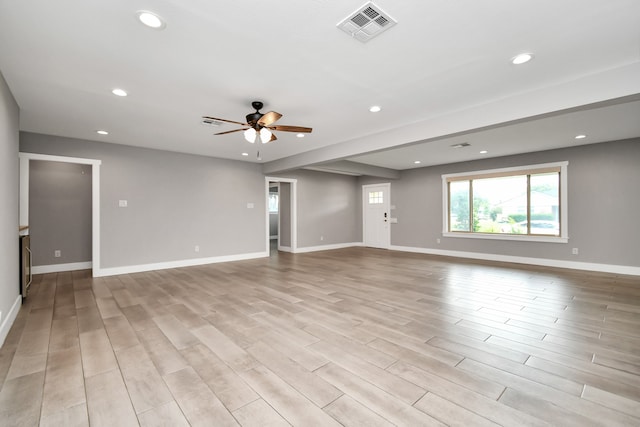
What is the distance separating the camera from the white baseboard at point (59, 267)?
562cm

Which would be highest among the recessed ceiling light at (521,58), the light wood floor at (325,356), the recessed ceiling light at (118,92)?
the recessed ceiling light at (118,92)

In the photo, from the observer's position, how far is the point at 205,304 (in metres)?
3.68

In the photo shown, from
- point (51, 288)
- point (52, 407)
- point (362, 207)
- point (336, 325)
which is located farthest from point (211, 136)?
point (362, 207)

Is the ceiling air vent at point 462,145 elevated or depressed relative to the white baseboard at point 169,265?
elevated

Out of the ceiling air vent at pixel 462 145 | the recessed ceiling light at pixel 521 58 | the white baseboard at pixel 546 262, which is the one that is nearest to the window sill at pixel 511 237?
the white baseboard at pixel 546 262

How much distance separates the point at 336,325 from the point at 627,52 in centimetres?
355

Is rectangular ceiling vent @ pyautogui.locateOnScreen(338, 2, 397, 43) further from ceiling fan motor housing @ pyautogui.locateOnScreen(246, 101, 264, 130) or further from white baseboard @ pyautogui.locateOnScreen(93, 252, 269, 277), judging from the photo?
white baseboard @ pyautogui.locateOnScreen(93, 252, 269, 277)

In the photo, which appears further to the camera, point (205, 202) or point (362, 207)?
point (362, 207)

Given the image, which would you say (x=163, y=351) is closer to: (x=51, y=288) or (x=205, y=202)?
(x=51, y=288)

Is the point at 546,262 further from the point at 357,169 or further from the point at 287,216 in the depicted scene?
the point at 287,216

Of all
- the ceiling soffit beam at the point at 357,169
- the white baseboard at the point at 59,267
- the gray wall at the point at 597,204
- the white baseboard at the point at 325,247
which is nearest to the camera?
the gray wall at the point at 597,204

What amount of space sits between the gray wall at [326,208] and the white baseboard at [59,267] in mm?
5002

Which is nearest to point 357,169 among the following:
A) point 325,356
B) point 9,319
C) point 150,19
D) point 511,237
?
point 511,237

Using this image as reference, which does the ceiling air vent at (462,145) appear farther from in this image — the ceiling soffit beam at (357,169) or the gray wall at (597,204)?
the ceiling soffit beam at (357,169)
